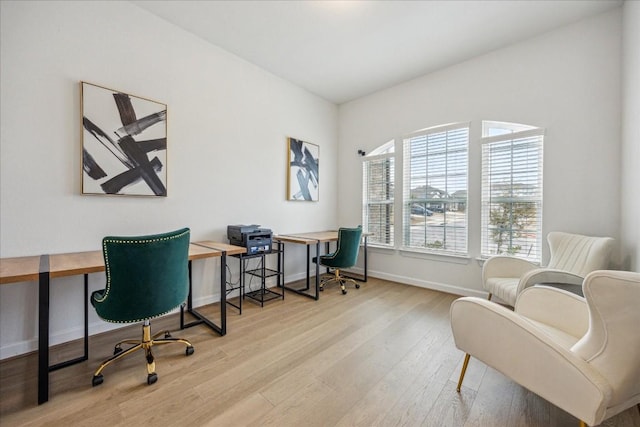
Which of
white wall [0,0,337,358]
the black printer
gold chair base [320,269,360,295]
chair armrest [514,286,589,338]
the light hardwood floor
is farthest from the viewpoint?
gold chair base [320,269,360,295]

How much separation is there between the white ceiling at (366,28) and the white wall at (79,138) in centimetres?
33

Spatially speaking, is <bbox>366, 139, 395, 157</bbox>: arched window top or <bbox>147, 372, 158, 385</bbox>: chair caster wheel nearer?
<bbox>147, 372, 158, 385</bbox>: chair caster wheel

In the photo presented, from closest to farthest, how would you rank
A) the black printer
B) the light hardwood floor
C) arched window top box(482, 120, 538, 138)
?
the light hardwood floor → the black printer → arched window top box(482, 120, 538, 138)

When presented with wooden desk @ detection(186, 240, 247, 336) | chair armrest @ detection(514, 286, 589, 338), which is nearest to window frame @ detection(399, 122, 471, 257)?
chair armrest @ detection(514, 286, 589, 338)

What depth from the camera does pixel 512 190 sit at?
3.21 meters

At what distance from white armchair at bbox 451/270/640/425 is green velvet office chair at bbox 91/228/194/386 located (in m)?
1.93

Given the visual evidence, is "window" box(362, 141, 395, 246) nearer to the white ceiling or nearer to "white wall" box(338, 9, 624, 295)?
"white wall" box(338, 9, 624, 295)

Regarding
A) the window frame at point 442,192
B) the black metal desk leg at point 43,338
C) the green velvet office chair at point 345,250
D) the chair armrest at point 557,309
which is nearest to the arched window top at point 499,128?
the window frame at point 442,192

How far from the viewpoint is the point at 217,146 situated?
327 cm

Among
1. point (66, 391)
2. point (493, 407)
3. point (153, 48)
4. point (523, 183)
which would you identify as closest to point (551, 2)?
point (523, 183)

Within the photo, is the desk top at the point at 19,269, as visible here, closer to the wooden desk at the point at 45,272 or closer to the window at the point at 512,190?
the wooden desk at the point at 45,272

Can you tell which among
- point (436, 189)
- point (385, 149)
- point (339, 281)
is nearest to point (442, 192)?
point (436, 189)

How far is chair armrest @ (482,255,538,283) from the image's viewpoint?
2.81m

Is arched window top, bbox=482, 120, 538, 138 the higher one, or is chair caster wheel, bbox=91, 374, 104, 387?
arched window top, bbox=482, 120, 538, 138
